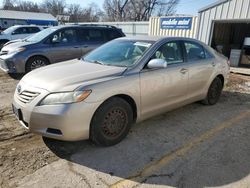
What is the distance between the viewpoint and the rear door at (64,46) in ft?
25.5

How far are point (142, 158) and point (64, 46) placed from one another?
5874mm

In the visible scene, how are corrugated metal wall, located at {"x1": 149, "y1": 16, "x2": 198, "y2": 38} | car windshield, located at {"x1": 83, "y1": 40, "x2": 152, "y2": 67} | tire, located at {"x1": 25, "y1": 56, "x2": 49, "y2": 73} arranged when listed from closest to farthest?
car windshield, located at {"x1": 83, "y1": 40, "x2": 152, "y2": 67}
tire, located at {"x1": 25, "y1": 56, "x2": 49, "y2": 73}
corrugated metal wall, located at {"x1": 149, "y1": 16, "x2": 198, "y2": 38}

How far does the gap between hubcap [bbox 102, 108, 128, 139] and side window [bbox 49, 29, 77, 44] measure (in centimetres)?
536

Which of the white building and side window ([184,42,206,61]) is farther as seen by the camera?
the white building

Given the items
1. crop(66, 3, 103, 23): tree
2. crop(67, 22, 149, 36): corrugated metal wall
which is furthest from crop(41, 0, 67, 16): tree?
crop(67, 22, 149, 36): corrugated metal wall

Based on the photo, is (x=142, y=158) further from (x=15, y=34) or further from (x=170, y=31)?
(x=15, y=34)

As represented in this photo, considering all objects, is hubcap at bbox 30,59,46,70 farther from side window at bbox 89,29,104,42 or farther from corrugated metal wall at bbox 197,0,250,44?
corrugated metal wall at bbox 197,0,250,44

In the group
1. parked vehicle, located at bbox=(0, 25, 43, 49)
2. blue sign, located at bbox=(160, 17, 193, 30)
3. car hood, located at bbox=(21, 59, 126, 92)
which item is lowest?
parked vehicle, located at bbox=(0, 25, 43, 49)

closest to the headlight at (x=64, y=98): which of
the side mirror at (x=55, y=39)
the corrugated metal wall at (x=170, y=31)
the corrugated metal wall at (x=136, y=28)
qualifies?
the side mirror at (x=55, y=39)

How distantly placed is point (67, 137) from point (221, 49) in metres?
12.4

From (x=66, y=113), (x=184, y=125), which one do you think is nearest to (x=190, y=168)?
(x=184, y=125)

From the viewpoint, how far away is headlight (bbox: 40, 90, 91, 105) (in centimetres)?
292

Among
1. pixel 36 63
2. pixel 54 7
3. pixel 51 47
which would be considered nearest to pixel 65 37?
pixel 51 47

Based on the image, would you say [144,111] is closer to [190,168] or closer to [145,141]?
[145,141]
